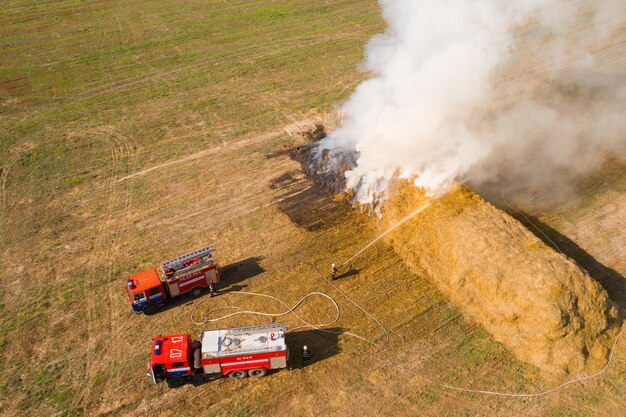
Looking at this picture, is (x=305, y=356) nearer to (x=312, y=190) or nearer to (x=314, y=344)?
(x=314, y=344)

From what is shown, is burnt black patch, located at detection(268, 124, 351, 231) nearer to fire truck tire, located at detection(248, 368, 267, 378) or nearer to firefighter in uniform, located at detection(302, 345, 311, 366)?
firefighter in uniform, located at detection(302, 345, 311, 366)

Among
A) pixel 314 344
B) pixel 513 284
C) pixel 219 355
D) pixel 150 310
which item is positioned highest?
pixel 219 355

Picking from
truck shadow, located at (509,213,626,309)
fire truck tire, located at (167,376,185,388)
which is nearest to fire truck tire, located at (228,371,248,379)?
fire truck tire, located at (167,376,185,388)

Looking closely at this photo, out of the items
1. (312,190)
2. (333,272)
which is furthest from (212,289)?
(312,190)

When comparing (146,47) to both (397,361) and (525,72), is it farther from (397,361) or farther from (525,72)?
(397,361)

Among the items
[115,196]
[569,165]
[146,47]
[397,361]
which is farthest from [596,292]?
[146,47]

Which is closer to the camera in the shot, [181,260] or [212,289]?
[181,260]

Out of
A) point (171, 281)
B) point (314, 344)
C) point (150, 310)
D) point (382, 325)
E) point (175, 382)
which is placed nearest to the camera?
point (175, 382)
